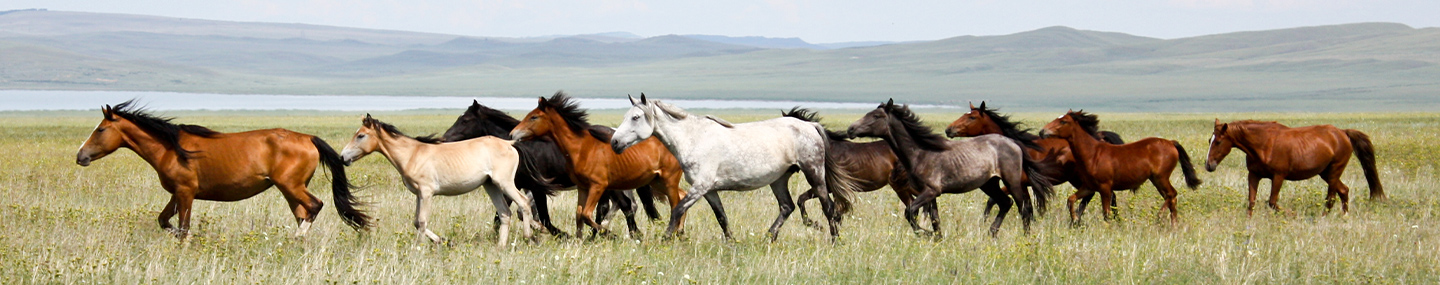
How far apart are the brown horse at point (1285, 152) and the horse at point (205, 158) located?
8.29m

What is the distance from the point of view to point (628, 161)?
9930 millimetres

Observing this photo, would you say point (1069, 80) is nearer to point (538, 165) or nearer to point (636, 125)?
point (538, 165)

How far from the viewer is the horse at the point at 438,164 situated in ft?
30.3

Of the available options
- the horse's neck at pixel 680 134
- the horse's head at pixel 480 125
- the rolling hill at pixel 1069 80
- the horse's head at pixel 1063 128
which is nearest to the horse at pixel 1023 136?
the horse's head at pixel 1063 128

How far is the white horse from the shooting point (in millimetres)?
9164

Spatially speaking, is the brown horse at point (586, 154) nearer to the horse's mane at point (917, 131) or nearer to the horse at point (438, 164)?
the horse at point (438, 164)

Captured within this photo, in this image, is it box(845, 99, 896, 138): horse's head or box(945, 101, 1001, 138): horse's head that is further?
box(945, 101, 1001, 138): horse's head

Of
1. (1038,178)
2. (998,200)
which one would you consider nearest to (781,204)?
(998,200)

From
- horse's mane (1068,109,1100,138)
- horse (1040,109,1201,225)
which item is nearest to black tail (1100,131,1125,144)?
horse's mane (1068,109,1100,138)

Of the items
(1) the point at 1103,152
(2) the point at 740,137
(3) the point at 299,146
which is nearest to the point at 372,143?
(3) the point at 299,146

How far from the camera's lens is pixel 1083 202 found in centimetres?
1147

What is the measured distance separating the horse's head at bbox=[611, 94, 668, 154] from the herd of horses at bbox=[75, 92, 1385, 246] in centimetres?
1

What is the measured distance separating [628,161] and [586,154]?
1.15 feet

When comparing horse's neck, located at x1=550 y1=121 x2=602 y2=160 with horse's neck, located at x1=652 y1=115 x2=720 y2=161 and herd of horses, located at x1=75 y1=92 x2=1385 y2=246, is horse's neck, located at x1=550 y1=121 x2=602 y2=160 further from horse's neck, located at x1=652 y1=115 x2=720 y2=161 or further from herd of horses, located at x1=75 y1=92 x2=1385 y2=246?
horse's neck, located at x1=652 y1=115 x2=720 y2=161
